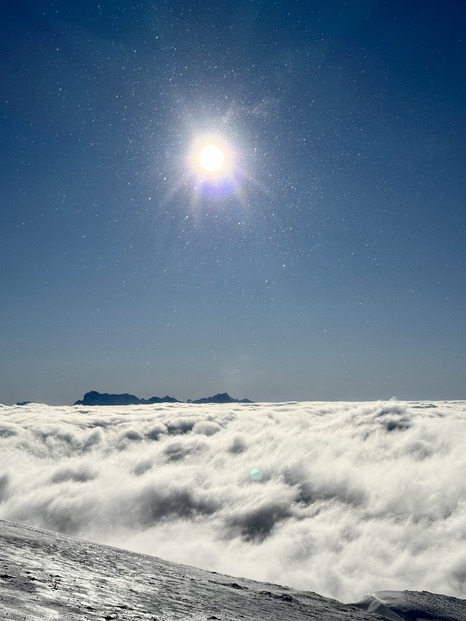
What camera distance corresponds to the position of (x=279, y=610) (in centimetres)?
2197

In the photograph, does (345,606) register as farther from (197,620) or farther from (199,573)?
(197,620)

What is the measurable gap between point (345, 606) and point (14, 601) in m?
24.3

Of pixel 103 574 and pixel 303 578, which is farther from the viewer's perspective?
pixel 303 578

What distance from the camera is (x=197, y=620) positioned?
15203 mm

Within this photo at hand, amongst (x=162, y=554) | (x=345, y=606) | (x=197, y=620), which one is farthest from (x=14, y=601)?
(x=162, y=554)

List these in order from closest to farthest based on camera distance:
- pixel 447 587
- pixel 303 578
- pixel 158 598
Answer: pixel 158 598 < pixel 447 587 < pixel 303 578

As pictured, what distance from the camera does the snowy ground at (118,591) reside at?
12963 mm

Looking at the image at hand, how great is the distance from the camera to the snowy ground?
42.5ft

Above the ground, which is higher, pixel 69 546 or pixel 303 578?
pixel 69 546

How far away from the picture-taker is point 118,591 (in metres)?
16.7


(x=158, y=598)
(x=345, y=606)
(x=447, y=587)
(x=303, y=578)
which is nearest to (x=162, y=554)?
(x=303, y=578)

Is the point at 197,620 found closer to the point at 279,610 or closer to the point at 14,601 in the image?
the point at 14,601

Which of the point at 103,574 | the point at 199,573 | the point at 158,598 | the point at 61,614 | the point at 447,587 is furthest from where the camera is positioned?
the point at 447,587

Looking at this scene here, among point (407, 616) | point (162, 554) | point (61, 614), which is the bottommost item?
point (162, 554)
